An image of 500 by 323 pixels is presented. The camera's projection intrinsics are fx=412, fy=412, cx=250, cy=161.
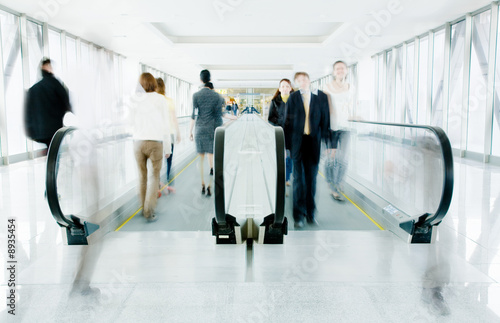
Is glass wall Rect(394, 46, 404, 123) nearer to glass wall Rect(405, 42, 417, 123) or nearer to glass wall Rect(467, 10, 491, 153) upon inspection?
glass wall Rect(405, 42, 417, 123)

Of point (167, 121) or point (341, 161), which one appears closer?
point (167, 121)

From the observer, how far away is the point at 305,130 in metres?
4.80

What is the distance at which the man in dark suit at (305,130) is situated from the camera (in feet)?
15.7

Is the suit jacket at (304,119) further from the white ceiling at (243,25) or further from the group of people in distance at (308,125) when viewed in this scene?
the white ceiling at (243,25)

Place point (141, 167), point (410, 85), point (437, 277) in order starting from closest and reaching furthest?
point (437, 277) → point (141, 167) → point (410, 85)

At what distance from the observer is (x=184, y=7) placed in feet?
37.1

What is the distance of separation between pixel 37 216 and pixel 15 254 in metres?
1.59

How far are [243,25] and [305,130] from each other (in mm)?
10206

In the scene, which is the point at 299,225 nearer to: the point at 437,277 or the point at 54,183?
the point at 437,277

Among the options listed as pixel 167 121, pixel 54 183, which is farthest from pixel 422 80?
pixel 54 183

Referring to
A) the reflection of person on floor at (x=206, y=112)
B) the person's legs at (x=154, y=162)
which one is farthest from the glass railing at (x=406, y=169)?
the person's legs at (x=154, y=162)

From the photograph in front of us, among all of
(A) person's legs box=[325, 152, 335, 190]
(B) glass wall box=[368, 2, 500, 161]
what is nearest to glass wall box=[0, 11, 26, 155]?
(A) person's legs box=[325, 152, 335, 190]

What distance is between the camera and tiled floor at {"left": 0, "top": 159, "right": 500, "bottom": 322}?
2.69 meters

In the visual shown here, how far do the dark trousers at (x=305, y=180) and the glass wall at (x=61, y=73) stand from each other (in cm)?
224
